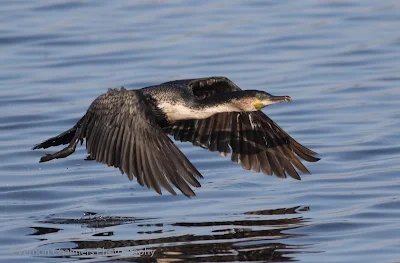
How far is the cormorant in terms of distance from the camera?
8.36m

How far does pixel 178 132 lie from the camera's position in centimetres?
1020

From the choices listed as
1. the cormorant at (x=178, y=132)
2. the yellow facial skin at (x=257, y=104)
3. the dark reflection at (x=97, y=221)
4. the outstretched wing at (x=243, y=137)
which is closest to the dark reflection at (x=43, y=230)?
the dark reflection at (x=97, y=221)

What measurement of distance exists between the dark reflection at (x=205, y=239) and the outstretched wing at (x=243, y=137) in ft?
2.50

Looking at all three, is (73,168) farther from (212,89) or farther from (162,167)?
(162,167)

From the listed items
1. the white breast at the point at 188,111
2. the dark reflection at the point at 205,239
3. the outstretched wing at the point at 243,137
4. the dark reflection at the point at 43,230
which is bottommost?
the dark reflection at the point at 205,239

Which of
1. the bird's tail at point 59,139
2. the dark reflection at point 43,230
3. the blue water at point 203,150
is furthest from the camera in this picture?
the bird's tail at point 59,139

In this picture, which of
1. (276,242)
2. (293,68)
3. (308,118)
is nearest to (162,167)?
(276,242)

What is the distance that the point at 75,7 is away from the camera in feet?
66.5

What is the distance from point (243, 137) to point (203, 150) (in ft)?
5.97

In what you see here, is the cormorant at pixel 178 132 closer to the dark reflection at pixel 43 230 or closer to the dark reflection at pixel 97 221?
the dark reflection at pixel 97 221

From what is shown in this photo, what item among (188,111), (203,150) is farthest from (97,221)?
(203,150)

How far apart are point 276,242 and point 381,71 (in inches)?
290

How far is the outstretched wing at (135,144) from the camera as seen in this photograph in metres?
8.23

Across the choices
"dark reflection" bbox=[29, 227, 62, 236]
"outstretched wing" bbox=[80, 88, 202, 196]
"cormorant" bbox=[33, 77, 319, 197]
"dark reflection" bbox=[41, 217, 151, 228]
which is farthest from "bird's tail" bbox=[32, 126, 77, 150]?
"dark reflection" bbox=[29, 227, 62, 236]
